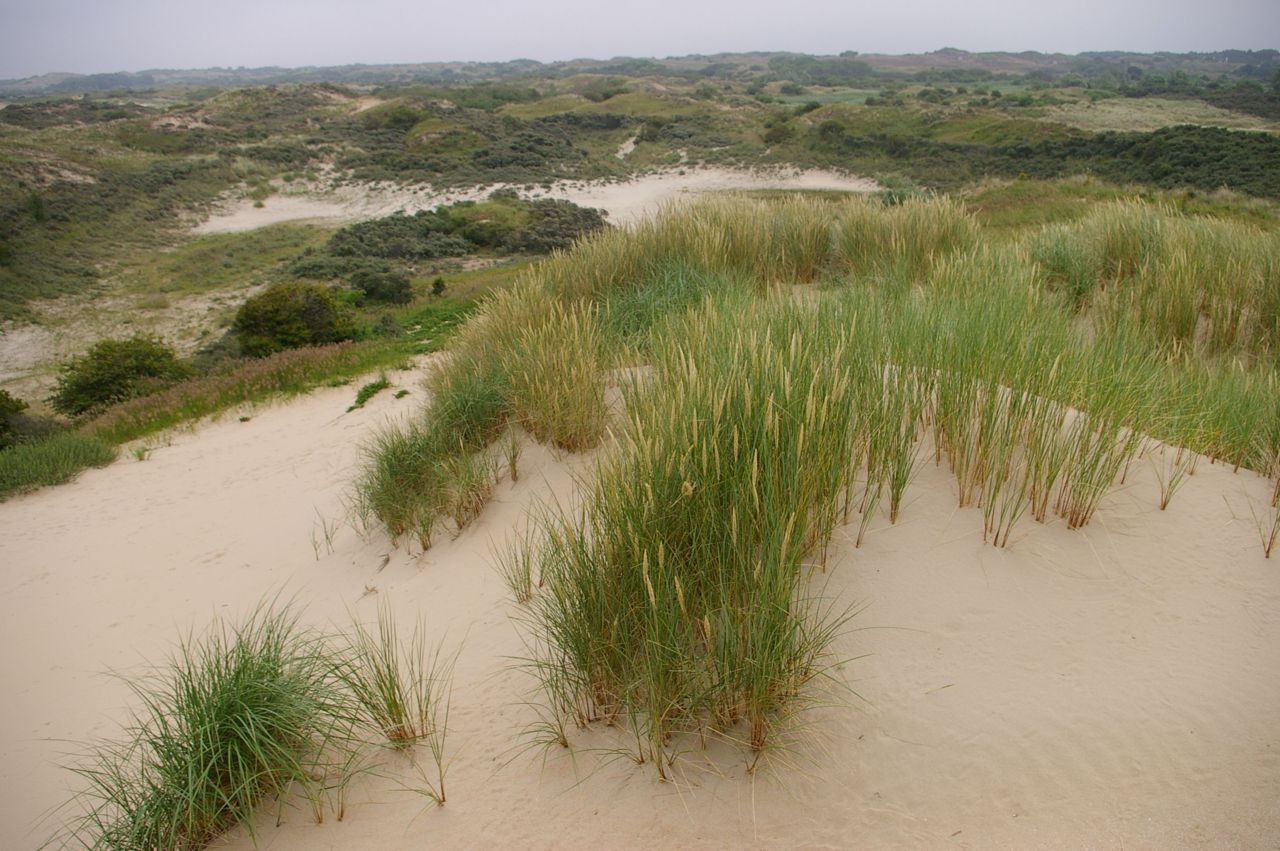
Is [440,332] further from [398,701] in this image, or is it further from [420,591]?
[398,701]

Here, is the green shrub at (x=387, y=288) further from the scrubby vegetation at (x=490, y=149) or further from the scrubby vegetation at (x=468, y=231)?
the scrubby vegetation at (x=468, y=231)

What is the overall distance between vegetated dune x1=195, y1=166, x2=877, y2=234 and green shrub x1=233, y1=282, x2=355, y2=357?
21.8m

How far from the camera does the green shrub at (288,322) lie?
15.5 meters

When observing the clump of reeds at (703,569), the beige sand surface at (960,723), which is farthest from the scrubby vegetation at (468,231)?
the beige sand surface at (960,723)

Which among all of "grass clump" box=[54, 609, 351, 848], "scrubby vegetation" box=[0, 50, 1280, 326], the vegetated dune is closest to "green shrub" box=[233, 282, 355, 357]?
"scrubby vegetation" box=[0, 50, 1280, 326]

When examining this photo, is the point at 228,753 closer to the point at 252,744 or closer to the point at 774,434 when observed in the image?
the point at 252,744

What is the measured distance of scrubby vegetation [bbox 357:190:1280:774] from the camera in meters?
2.52

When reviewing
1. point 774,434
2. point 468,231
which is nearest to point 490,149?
point 468,231

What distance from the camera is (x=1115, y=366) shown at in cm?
411

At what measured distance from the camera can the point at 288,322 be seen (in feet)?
51.7

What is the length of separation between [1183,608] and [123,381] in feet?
58.8

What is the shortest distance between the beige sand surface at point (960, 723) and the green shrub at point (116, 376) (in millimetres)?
12293

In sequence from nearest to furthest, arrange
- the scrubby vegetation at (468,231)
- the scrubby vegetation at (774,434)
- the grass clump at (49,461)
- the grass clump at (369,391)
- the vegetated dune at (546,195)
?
the scrubby vegetation at (774,434) → the grass clump at (49,461) → the grass clump at (369,391) → the scrubby vegetation at (468,231) → the vegetated dune at (546,195)

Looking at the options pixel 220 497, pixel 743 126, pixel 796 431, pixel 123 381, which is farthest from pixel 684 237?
pixel 743 126
